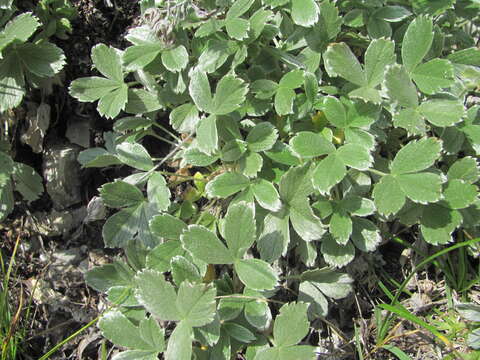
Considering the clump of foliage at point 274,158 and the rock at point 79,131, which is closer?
the clump of foliage at point 274,158

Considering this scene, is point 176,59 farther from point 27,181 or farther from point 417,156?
point 417,156

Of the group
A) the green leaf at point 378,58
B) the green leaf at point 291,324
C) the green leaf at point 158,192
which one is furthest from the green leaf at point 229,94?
the green leaf at point 291,324

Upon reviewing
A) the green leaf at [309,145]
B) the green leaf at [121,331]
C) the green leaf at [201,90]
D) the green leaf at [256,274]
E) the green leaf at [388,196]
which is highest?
the green leaf at [201,90]

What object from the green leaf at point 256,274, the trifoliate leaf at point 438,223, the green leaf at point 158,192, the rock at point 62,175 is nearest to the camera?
the green leaf at point 256,274

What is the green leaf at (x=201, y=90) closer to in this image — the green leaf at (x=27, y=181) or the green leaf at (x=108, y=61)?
the green leaf at (x=108, y=61)

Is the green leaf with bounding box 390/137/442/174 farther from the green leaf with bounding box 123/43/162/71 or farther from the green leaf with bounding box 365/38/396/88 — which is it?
the green leaf with bounding box 123/43/162/71

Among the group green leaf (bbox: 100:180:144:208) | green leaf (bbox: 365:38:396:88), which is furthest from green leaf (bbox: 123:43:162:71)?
green leaf (bbox: 365:38:396:88)
